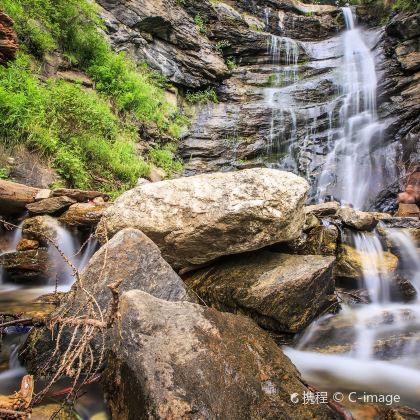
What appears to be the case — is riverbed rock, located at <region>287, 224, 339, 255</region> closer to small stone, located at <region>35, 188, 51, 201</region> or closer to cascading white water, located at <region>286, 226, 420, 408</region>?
cascading white water, located at <region>286, 226, 420, 408</region>

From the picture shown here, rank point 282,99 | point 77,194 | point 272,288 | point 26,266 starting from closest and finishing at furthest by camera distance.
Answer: point 272,288, point 26,266, point 77,194, point 282,99

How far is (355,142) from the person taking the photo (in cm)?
1191

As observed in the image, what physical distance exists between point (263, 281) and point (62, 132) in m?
5.81

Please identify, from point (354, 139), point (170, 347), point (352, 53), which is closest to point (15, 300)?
point (170, 347)

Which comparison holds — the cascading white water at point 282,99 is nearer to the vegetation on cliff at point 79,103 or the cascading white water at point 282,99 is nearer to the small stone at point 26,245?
the vegetation on cliff at point 79,103

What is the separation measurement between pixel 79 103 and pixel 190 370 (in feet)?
23.0

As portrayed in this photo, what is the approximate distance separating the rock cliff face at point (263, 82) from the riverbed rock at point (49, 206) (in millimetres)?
6515

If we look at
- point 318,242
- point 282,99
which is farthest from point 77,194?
point 282,99

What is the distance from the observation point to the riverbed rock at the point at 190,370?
1.74 meters

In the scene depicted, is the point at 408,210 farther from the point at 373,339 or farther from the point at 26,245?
the point at 26,245

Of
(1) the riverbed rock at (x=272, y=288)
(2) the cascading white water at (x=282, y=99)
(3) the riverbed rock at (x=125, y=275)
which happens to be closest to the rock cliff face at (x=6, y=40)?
(3) the riverbed rock at (x=125, y=275)

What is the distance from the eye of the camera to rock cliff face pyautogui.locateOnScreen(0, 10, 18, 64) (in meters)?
4.25

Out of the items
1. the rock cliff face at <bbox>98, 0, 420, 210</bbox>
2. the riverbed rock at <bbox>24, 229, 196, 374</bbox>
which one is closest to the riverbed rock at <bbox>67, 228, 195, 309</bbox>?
the riverbed rock at <bbox>24, 229, 196, 374</bbox>

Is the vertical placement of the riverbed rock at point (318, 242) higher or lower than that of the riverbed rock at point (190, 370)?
higher
